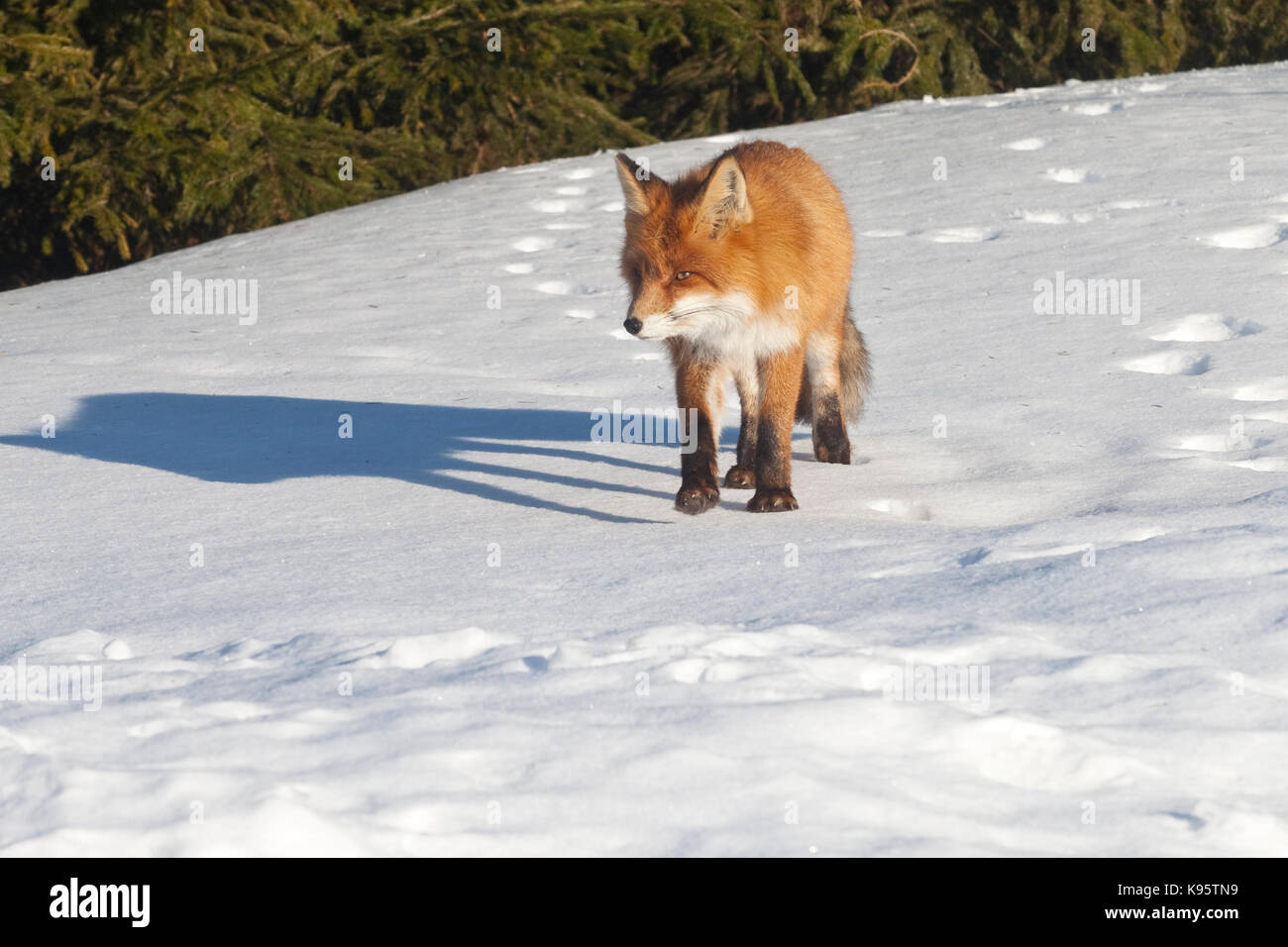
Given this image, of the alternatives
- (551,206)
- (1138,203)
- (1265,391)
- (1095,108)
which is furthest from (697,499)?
(1095,108)

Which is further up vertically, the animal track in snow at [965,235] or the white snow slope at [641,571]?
the animal track in snow at [965,235]

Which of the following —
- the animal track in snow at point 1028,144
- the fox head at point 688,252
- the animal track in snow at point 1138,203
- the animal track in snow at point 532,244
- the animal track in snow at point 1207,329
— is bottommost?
the animal track in snow at point 1207,329

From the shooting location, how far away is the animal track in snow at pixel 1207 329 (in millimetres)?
6180

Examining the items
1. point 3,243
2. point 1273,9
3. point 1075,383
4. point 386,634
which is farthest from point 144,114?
point 1273,9

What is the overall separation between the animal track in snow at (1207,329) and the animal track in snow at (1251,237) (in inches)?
48.9

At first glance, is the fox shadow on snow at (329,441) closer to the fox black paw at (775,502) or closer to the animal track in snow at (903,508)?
the fox black paw at (775,502)

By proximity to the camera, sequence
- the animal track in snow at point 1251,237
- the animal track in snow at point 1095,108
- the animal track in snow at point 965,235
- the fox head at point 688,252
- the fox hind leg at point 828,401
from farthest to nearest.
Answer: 1. the animal track in snow at point 1095,108
2. the animal track in snow at point 965,235
3. the animal track in snow at point 1251,237
4. the fox hind leg at point 828,401
5. the fox head at point 688,252

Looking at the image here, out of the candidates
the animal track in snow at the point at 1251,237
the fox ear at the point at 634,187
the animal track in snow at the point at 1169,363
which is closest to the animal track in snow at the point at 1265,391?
the animal track in snow at the point at 1169,363

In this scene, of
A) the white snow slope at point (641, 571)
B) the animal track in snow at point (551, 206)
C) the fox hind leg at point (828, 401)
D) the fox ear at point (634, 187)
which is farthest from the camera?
the animal track in snow at point (551, 206)

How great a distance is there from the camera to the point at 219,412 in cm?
607

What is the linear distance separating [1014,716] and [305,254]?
24.7 ft

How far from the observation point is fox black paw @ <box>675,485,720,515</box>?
457cm

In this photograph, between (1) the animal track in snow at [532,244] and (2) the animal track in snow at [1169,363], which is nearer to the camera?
(2) the animal track in snow at [1169,363]
